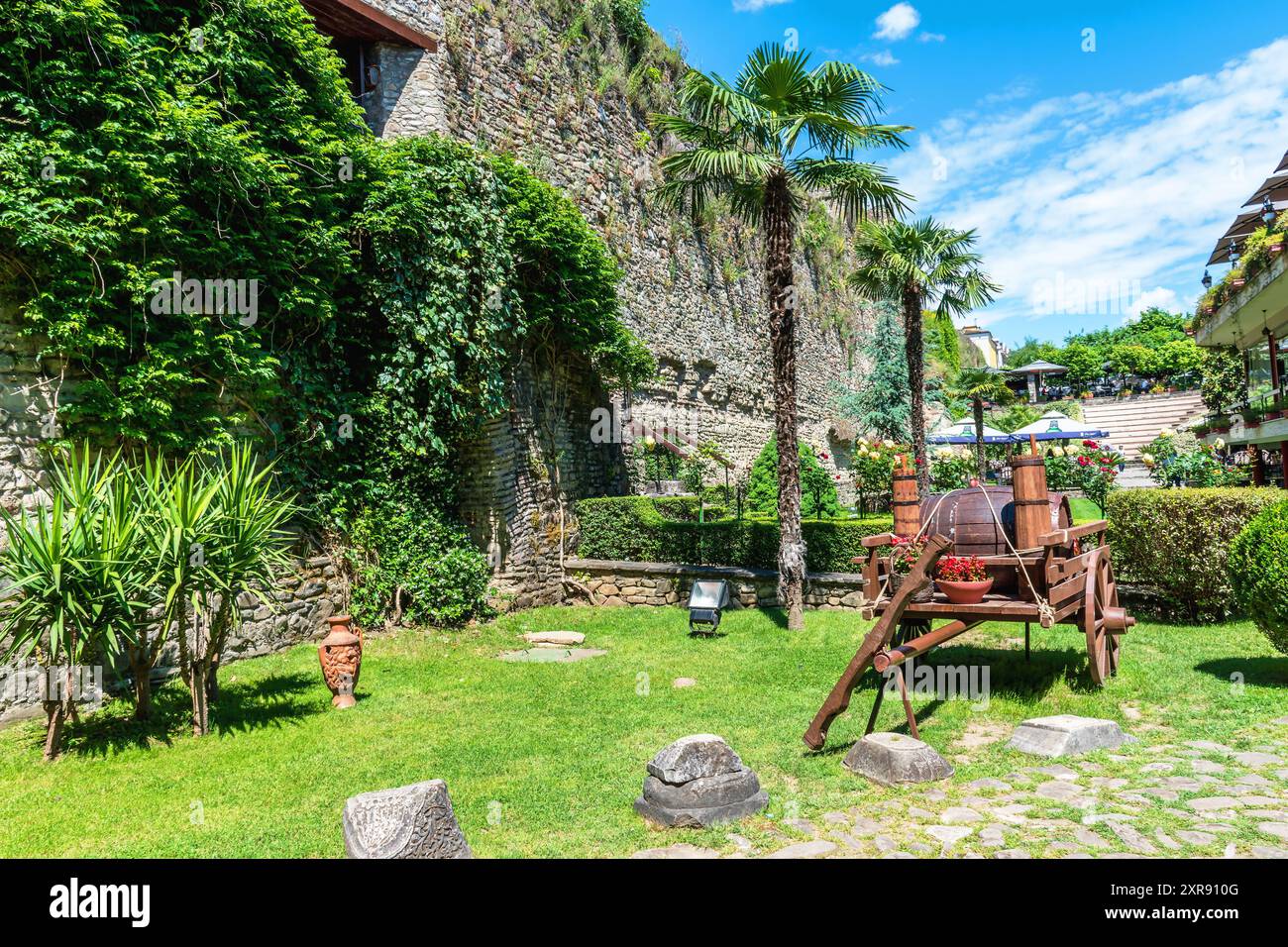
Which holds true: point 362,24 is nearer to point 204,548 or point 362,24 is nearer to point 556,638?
point 204,548

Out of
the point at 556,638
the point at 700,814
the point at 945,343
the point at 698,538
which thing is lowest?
the point at 556,638

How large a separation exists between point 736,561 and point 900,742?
772 cm

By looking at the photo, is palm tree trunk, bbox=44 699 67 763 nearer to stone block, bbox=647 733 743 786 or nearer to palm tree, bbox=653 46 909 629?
stone block, bbox=647 733 743 786

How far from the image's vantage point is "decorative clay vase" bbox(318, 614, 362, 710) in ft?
22.9

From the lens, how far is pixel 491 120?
43.8 ft

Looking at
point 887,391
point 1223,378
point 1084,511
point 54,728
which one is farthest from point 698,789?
point 1223,378

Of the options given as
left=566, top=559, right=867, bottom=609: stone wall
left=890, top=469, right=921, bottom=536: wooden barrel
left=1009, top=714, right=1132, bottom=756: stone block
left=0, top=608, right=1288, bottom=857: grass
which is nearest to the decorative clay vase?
left=0, top=608, right=1288, bottom=857: grass

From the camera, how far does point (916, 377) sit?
1438 cm

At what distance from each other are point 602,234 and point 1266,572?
1327cm

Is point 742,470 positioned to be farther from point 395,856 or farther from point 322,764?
point 395,856

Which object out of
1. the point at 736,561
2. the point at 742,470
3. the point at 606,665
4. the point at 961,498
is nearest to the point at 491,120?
the point at 736,561

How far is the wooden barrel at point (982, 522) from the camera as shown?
623 centimetres

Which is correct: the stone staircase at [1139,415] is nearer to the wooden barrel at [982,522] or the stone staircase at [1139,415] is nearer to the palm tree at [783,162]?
the palm tree at [783,162]

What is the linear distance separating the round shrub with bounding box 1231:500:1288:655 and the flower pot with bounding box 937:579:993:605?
7.91 feet
